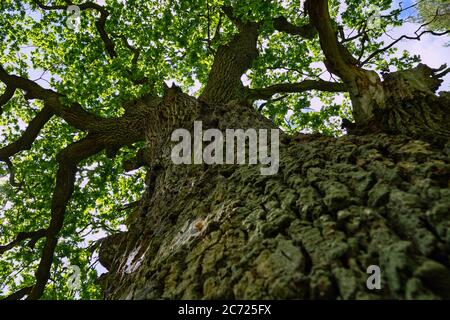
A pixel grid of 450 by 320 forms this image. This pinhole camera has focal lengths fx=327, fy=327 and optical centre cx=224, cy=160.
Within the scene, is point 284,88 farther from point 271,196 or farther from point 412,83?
point 271,196

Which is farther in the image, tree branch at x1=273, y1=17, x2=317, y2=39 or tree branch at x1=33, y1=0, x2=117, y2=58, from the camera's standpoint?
tree branch at x1=273, y1=17, x2=317, y2=39

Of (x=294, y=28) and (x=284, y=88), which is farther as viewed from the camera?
(x=294, y=28)

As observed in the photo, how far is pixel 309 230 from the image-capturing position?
5.75 feet

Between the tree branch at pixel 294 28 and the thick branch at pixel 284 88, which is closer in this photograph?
the thick branch at pixel 284 88

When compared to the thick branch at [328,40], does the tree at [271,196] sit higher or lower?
lower

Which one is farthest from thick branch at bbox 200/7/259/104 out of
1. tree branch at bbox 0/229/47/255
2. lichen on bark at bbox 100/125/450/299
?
tree branch at bbox 0/229/47/255

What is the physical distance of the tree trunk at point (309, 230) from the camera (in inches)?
53.2

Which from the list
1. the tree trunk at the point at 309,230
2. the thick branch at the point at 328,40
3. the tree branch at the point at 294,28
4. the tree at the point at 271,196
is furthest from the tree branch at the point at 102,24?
the tree trunk at the point at 309,230

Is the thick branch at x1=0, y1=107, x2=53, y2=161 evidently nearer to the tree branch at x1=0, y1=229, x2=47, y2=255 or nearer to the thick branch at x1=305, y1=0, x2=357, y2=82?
the tree branch at x1=0, y1=229, x2=47, y2=255

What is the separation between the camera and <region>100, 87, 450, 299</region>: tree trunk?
1351 mm

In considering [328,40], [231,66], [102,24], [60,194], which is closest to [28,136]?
[60,194]

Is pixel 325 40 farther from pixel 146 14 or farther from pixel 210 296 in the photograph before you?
pixel 146 14

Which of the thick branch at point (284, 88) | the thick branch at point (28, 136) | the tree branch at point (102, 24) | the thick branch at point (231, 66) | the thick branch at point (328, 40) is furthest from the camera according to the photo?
the tree branch at point (102, 24)

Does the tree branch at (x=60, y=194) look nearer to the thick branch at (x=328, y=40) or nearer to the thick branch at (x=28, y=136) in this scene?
the thick branch at (x=28, y=136)
